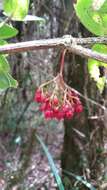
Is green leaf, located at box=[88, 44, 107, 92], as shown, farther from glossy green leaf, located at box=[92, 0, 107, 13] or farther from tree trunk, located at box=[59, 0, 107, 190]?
tree trunk, located at box=[59, 0, 107, 190]

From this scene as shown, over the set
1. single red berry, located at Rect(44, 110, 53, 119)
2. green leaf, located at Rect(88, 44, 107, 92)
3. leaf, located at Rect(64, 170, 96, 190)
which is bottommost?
leaf, located at Rect(64, 170, 96, 190)

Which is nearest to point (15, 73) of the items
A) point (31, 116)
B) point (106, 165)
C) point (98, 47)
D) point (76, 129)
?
point (76, 129)

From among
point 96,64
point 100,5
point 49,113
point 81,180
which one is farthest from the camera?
point 81,180

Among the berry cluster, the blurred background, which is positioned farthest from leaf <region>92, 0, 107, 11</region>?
the blurred background

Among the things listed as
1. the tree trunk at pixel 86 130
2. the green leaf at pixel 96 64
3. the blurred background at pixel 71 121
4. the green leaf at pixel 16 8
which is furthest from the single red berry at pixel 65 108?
the tree trunk at pixel 86 130

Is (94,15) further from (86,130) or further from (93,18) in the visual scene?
(86,130)

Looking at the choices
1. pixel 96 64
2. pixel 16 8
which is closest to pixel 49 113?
pixel 96 64

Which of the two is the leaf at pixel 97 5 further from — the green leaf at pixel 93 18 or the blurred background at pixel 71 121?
the blurred background at pixel 71 121

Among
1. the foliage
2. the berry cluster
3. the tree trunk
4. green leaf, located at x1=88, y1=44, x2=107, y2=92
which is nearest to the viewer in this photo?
the foliage
